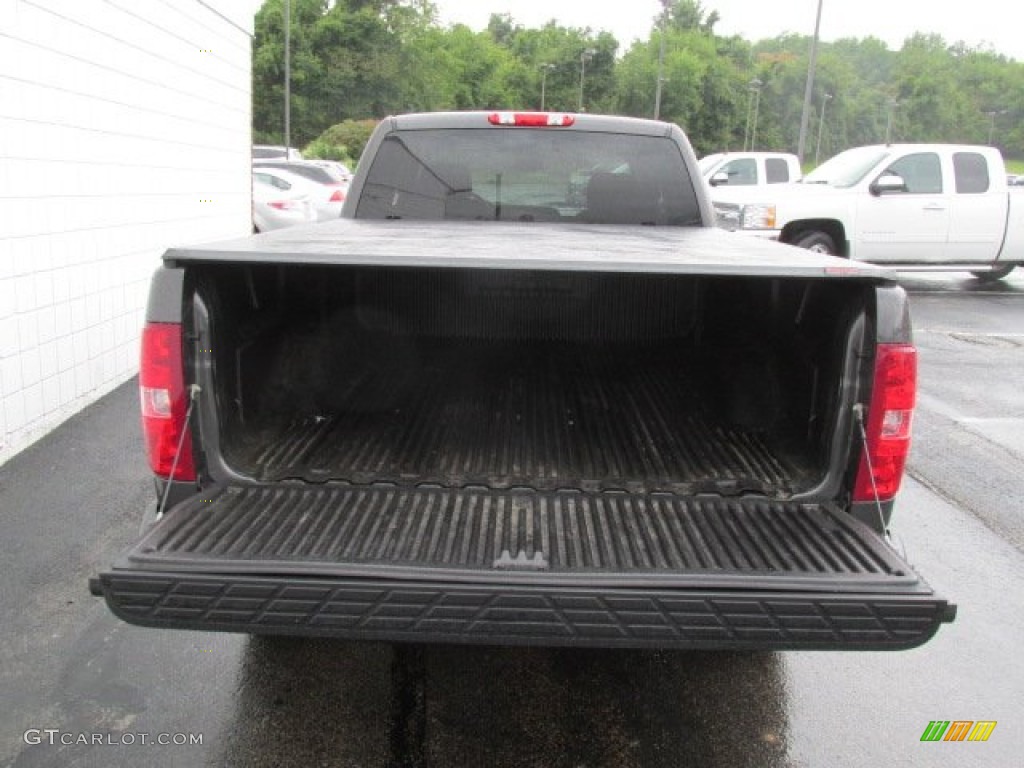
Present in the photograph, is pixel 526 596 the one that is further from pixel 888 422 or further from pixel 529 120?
pixel 529 120

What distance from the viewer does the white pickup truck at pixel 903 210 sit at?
12.8 m

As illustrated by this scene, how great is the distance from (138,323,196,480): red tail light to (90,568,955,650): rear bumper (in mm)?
501

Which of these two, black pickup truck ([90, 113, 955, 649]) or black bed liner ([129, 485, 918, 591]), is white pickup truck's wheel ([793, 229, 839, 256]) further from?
black bed liner ([129, 485, 918, 591])

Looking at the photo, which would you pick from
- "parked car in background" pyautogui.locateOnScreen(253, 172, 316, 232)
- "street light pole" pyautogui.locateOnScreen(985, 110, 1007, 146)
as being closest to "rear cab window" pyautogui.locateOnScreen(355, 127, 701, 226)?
"parked car in background" pyautogui.locateOnScreen(253, 172, 316, 232)

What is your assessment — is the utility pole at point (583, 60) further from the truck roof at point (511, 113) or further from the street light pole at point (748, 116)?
the truck roof at point (511, 113)

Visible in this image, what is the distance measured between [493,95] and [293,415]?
8684 cm

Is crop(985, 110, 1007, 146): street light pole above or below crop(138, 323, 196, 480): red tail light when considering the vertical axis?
above

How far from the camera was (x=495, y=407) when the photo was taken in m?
3.73

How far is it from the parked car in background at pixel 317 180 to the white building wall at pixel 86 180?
6.98 meters

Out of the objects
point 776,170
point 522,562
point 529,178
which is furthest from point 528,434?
point 776,170

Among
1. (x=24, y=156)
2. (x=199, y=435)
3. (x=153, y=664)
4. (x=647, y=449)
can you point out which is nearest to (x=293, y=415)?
(x=199, y=435)

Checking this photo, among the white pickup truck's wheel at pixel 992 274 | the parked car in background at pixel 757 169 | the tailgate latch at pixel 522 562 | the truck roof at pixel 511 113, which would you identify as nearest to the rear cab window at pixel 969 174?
the white pickup truck's wheel at pixel 992 274

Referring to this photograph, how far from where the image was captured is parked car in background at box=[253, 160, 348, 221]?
16.6 metres

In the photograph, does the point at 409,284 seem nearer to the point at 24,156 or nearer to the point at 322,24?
the point at 24,156
